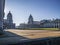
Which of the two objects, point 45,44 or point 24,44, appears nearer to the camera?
point 24,44

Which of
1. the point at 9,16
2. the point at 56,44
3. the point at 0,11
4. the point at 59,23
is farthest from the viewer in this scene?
the point at 9,16

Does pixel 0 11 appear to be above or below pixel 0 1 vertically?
below

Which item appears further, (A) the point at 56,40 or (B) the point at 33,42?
(A) the point at 56,40

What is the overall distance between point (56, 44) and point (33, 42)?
4.89ft

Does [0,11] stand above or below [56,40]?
above

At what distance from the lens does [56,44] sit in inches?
257

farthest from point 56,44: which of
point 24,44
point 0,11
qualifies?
point 0,11

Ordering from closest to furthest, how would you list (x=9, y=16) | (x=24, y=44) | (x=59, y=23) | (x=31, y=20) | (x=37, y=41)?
(x=24, y=44) → (x=37, y=41) → (x=59, y=23) → (x=9, y=16) → (x=31, y=20)

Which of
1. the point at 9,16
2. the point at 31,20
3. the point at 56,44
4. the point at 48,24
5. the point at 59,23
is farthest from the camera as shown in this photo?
the point at 31,20

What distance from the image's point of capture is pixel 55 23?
106m

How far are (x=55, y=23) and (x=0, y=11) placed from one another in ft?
286

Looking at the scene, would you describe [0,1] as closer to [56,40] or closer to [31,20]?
[56,40]

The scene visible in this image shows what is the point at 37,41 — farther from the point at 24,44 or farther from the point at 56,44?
the point at 56,44

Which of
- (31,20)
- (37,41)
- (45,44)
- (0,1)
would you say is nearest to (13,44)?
(37,41)
